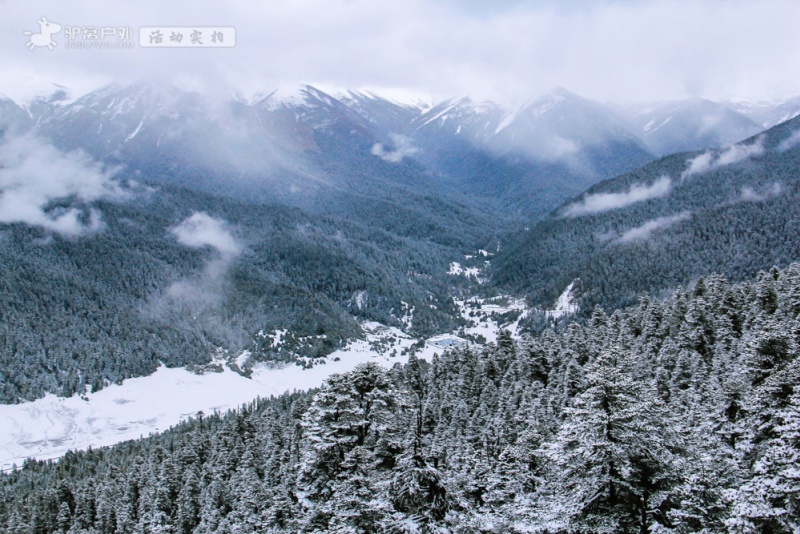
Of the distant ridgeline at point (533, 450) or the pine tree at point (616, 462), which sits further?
the distant ridgeline at point (533, 450)

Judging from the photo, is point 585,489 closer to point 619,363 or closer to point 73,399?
point 619,363

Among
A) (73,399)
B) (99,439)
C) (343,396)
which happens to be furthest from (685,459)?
(73,399)

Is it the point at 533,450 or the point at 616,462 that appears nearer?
the point at 616,462

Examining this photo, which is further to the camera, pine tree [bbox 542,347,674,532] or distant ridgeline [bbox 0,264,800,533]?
distant ridgeline [bbox 0,264,800,533]

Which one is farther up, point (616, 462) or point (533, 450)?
point (616, 462)

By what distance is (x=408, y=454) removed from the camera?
23.6 meters

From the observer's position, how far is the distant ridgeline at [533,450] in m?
21.5

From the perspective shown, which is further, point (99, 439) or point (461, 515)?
point (99, 439)

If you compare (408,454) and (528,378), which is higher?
(408,454)

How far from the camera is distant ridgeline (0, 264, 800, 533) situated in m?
21.5

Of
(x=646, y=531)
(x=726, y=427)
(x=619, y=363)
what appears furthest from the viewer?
(x=726, y=427)

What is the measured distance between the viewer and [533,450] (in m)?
36.2

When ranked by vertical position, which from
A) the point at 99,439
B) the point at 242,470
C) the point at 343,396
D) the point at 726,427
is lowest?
the point at 99,439

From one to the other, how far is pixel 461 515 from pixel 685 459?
1057 cm
